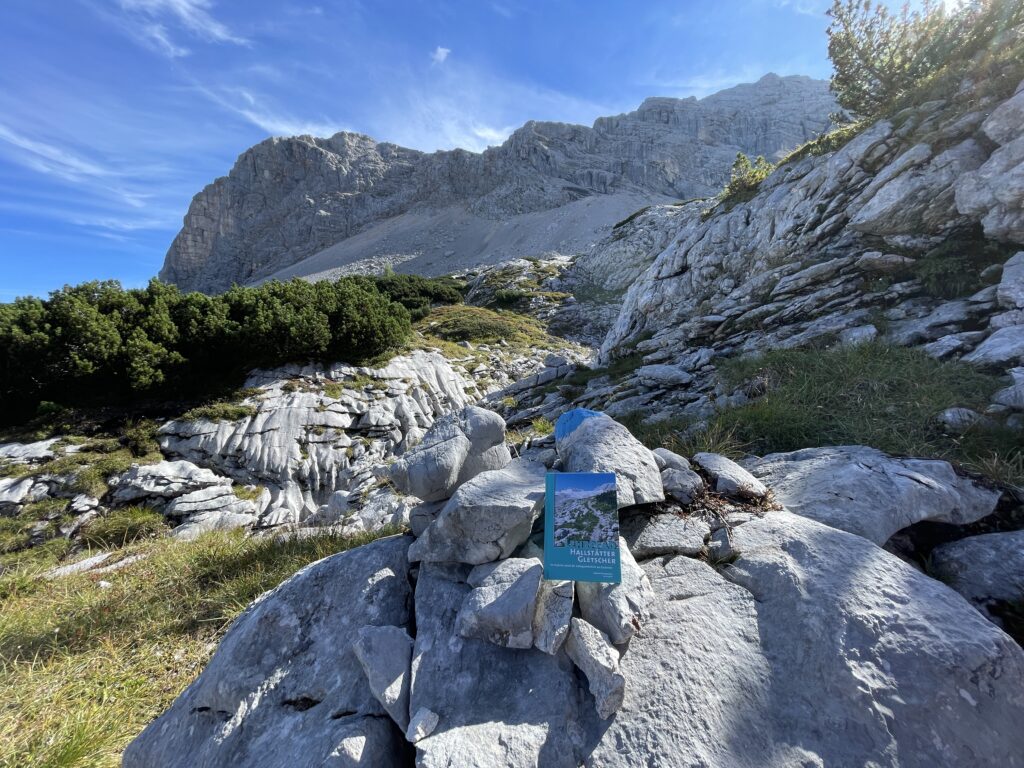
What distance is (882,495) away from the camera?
9.78ft

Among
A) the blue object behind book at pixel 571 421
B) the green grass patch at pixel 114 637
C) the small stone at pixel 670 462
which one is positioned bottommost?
the green grass patch at pixel 114 637

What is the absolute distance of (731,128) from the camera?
310 feet

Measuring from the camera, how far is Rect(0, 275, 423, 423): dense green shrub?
9398 mm

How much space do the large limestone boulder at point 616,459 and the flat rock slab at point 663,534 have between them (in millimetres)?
158

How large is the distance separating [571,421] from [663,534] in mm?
1468

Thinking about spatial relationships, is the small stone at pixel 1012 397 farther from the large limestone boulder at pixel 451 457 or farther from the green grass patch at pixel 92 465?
the green grass patch at pixel 92 465

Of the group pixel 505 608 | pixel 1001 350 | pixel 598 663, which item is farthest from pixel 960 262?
pixel 505 608

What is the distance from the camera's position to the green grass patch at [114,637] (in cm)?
281

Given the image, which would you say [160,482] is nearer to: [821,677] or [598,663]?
[598,663]

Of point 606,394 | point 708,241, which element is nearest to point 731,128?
point 708,241

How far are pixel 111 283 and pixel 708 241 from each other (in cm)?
1892

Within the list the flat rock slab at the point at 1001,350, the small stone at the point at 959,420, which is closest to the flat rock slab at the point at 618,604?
the small stone at the point at 959,420

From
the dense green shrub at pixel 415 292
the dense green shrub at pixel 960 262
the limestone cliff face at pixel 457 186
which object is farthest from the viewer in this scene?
the limestone cliff face at pixel 457 186

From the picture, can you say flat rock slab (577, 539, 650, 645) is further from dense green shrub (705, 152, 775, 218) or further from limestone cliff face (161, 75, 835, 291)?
limestone cliff face (161, 75, 835, 291)
